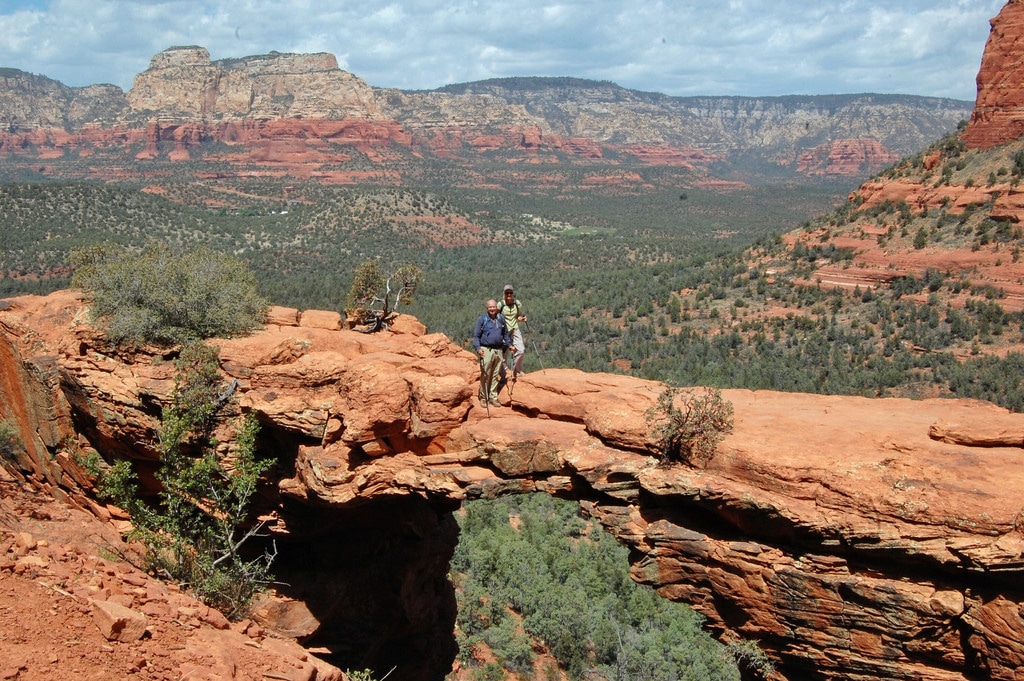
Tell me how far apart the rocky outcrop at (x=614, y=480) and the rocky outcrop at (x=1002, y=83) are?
1407 inches

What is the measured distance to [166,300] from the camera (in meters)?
11.7

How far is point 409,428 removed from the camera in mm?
10867

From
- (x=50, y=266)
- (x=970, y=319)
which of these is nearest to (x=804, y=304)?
(x=970, y=319)

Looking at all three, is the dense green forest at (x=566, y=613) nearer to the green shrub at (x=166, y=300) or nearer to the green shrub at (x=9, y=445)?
the green shrub at (x=166, y=300)

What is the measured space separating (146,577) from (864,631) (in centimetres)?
862

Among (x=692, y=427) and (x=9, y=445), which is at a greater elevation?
(x=692, y=427)

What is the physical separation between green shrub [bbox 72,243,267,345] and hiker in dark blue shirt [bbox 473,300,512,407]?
14.4 ft

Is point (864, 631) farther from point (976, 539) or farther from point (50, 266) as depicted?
point (50, 266)

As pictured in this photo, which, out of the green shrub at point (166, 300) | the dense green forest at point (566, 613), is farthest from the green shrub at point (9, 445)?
the dense green forest at point (566, 613)

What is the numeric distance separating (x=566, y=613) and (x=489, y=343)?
9153 mm

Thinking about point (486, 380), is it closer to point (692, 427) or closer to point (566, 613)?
point (692, 427)

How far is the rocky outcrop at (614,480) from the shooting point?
7977 mm

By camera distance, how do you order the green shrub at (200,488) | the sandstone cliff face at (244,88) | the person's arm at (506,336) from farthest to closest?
the sandstone cliff face at (244,88) < the person's arm at (506,336) < the green shrub at (200,488)

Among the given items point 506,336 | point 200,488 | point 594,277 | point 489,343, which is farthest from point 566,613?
point 594,277
